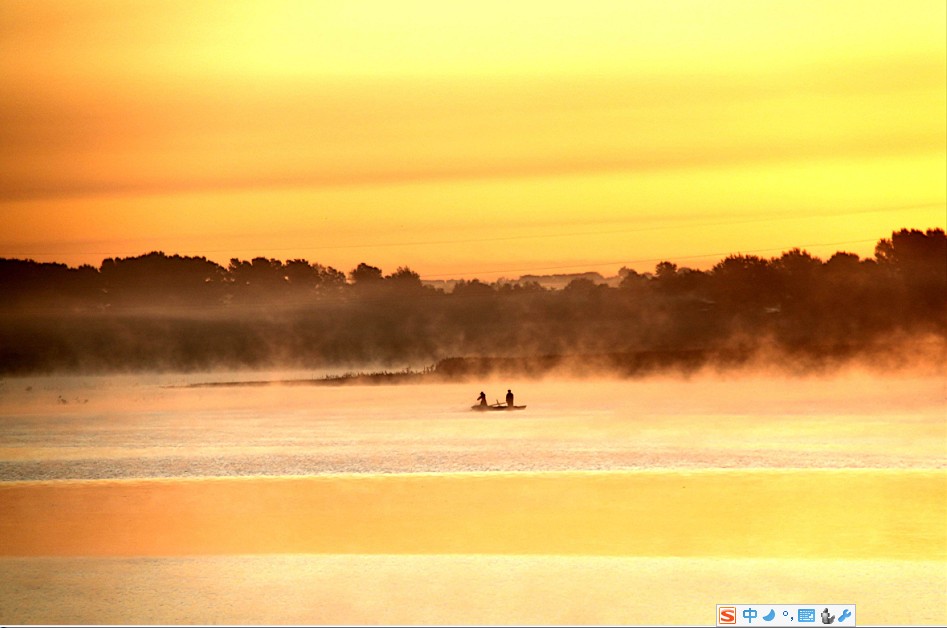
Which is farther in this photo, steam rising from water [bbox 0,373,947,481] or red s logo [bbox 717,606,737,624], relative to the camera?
steam rising from water [bbox 0,373,947,481]

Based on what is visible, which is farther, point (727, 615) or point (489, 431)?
point (489, 431)

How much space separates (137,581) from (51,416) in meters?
22.9

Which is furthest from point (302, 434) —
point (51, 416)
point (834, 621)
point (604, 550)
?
point (834, 621)

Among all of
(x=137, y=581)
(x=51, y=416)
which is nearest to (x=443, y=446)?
(x=137, y=581)

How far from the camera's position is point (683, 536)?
48.2ft

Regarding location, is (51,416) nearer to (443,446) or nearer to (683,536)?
(443,446)

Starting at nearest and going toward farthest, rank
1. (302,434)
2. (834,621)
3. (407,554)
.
Answer: (834,621) → (407,554) → (302,434)

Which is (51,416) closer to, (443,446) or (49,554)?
(443,446)

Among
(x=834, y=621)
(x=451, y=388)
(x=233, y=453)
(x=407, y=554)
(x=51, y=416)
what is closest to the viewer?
(x=834, y=621)

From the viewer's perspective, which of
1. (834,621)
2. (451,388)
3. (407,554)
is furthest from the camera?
(451,388)

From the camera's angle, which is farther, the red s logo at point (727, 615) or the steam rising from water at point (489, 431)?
the steam rising from water at point (489, 431)

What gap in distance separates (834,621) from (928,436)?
16.7 m

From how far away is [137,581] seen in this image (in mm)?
12852

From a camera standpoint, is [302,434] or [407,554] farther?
[302,434]
